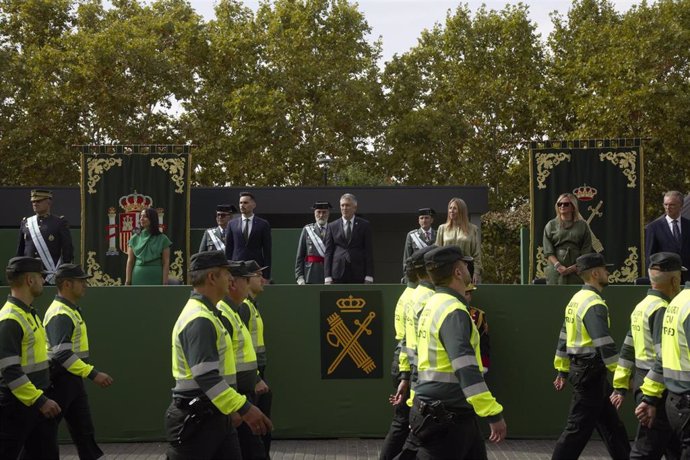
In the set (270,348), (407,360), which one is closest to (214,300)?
(407,360)

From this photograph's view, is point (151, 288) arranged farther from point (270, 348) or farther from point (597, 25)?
point (597, 25)

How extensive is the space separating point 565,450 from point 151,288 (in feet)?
17.5

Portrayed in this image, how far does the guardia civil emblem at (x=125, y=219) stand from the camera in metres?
18.5

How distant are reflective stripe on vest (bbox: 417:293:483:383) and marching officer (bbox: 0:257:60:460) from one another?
311cm

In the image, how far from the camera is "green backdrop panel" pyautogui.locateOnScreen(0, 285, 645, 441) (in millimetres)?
12297

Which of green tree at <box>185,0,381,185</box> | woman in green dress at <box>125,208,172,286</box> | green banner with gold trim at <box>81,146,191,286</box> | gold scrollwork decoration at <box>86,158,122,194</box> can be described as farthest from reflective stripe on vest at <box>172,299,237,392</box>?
green tree at <box>185,0,381,185</box>

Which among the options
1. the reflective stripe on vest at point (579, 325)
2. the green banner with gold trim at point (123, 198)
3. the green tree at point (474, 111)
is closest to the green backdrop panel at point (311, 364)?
the reflective stripe on vest at point (579, 325)

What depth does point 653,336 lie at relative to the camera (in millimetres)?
8523

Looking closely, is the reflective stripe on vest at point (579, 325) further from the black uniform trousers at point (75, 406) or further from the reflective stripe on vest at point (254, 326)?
the black uniform trousers at point (75, 406)

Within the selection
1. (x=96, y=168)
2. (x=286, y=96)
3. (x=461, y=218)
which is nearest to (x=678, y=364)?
(x=461, y=218)

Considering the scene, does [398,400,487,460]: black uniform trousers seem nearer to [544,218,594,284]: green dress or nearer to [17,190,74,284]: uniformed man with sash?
[544,218,594,284]: green dress

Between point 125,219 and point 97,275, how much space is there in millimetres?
1103

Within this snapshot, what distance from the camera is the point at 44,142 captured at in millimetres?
41719

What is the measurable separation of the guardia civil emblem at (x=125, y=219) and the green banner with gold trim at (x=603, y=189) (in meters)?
6.57
